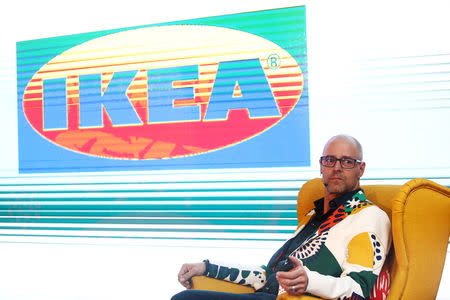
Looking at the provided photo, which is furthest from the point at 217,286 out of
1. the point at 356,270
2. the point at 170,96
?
the point at 170,96

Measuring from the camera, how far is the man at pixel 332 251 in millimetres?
1697

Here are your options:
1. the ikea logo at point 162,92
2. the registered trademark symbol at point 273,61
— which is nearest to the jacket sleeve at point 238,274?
the ikea logo at point 162,92

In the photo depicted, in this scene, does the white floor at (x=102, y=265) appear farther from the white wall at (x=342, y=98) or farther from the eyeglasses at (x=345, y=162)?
the eyeglasses at (x=345, y=162)

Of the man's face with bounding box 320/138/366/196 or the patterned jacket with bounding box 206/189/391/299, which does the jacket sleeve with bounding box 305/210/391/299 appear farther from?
the man's face with bounding box 320/138/366/196

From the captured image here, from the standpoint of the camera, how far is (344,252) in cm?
186

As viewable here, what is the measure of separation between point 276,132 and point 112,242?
62.6 inches

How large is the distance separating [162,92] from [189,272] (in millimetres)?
1804

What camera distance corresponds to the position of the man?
5.57 feet

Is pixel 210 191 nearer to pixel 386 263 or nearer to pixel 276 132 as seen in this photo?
pixel 276 132

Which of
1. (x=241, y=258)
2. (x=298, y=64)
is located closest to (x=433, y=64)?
(x=298, y=64)

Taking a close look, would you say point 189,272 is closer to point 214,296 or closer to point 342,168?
point 214,296

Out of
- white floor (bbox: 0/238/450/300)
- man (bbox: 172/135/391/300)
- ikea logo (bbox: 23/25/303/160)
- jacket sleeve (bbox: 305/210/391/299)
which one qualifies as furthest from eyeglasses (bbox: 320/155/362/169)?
white floor (bbox: 0/238/450/300)

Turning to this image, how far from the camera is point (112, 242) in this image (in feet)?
12.5

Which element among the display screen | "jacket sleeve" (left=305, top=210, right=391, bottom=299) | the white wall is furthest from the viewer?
the display screen
